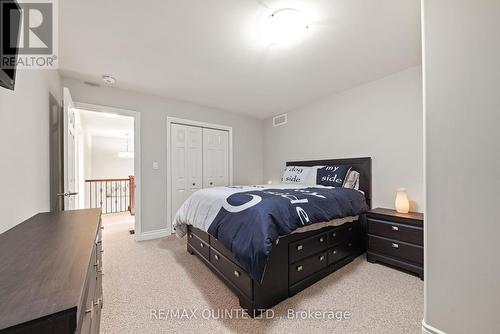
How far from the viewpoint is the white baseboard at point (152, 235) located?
3.20 meters

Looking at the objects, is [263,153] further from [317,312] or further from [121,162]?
[121,162]

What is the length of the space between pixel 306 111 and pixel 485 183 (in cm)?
302

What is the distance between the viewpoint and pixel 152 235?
10.9ft

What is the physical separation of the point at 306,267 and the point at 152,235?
253cm

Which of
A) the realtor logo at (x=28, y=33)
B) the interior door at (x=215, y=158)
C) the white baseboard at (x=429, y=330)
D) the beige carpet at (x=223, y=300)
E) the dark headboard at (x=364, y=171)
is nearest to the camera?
the realtor logo at (x=28, y=33)

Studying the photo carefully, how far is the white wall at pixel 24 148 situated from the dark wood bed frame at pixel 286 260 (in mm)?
1420

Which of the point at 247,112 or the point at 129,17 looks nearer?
the point at 129,17

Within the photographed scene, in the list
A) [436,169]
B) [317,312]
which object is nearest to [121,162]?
[317,312]

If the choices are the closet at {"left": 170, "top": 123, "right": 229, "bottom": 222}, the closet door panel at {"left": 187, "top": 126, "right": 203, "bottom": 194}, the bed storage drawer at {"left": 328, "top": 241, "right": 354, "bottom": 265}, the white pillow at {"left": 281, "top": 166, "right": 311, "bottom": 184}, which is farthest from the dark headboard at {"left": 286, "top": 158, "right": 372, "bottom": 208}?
the closet door panel at {"left": 187, "top": 126, "right": 203, "bottom": 194}

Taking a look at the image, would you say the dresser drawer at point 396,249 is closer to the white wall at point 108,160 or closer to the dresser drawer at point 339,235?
the dresser drawer at point 339,235

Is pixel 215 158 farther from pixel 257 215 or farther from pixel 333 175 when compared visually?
pixel 257 215

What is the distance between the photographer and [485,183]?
3.57 feet

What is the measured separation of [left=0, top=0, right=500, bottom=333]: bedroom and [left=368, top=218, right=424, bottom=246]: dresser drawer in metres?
0.02

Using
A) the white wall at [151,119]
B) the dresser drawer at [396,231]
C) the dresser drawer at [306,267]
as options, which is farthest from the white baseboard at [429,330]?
the white wall at [151,119]
